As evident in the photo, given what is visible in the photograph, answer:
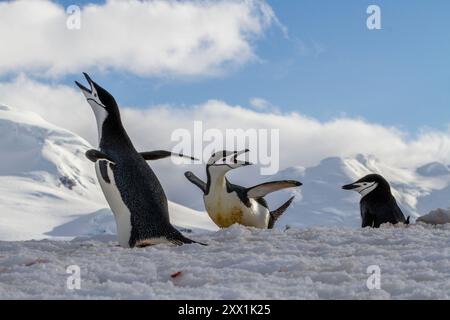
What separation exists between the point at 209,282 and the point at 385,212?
5390 mm

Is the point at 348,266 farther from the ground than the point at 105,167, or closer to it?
closer to it

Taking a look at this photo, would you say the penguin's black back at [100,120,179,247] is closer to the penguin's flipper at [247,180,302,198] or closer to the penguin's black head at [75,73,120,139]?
the penguin's black head at [75,73,120,139]

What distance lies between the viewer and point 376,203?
33.1 ft

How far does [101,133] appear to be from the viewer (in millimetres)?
7758

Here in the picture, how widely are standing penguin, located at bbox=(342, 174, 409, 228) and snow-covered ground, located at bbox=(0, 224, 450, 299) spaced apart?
201 centimetres

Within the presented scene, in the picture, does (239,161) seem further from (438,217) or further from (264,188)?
(438,217)

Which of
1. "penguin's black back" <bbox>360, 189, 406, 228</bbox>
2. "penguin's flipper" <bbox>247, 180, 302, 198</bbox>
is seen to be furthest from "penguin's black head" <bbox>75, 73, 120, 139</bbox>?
"penguin's black back" <bbox>360, 189, 406, 228</bbox>

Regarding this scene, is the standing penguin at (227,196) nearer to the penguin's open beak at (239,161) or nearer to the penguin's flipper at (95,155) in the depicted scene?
the penguin's open beak at (239,161)

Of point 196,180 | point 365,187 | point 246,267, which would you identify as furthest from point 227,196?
point 246,267

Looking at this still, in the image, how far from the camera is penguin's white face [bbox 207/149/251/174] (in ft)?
30.0
